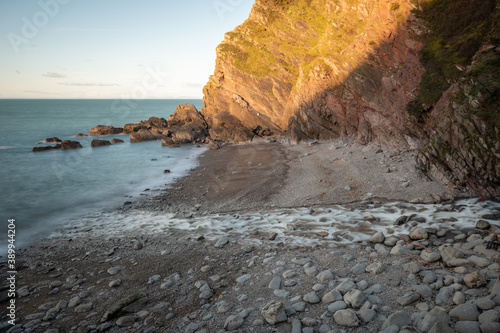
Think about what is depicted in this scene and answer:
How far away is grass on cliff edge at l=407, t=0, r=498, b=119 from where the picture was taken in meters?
13.4

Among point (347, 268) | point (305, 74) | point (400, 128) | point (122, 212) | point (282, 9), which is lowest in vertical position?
point (122, 212)

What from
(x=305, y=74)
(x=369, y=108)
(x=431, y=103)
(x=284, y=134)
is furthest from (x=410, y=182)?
(x=284, y=134)

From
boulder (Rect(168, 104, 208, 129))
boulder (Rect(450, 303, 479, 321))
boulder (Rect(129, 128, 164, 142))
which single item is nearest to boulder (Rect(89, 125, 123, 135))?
boulder (Rect(129, 128, 164, 142))

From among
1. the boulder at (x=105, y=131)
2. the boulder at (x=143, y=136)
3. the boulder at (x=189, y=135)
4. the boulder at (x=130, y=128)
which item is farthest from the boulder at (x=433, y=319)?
the boulder at (x=105, y=131)

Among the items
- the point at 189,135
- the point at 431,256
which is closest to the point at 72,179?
the point at 189,135

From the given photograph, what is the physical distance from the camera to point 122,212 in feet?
48.4

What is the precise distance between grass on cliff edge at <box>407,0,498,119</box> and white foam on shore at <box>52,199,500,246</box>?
785cm

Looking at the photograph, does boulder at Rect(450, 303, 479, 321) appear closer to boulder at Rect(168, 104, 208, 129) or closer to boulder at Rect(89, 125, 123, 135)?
boulder at Rect(168, 104, 208, 129)

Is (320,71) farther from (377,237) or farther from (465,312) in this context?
(465,312)

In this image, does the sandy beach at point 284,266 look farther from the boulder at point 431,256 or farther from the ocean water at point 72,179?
the ocean water at point 72,179

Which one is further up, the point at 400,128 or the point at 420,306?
the point at 400,128

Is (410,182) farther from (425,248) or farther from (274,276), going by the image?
(274,276)

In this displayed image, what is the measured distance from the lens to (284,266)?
22.9ft

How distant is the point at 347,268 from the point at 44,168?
102 ft
